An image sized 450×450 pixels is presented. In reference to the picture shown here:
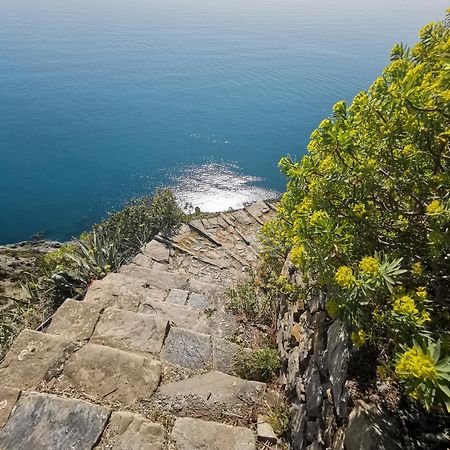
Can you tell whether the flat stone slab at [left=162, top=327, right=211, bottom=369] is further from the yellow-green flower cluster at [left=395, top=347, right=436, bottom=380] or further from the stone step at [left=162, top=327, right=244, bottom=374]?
the yellow-green flower cluster at [left=395, top=347, right=436, bottom=380]

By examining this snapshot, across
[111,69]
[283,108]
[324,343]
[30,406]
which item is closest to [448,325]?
[324,343]

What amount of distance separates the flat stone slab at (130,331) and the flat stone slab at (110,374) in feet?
0.93

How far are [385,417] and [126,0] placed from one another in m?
176

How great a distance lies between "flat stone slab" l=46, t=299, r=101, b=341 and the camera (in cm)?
415

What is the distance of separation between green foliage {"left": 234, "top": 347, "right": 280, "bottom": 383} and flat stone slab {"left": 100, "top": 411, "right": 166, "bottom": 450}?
1458mm

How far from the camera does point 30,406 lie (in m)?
3.02

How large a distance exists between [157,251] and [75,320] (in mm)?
4356

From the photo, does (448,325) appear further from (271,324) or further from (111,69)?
(111,69)

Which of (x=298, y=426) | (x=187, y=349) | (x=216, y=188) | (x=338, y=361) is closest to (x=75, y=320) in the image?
(x=187, y=349)

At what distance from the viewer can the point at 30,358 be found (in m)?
3.60

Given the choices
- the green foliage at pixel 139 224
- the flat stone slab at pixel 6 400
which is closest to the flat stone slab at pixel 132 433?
the flat stone slab at pixel 6 400

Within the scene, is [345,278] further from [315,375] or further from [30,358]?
[30,358]

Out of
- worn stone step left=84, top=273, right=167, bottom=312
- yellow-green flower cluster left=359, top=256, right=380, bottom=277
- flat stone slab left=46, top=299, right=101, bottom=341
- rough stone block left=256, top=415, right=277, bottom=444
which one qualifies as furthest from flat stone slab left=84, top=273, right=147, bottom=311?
yellow-green flower cluster left=359, top=256, right=380, bottom=277

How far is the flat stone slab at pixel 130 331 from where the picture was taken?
412cm
